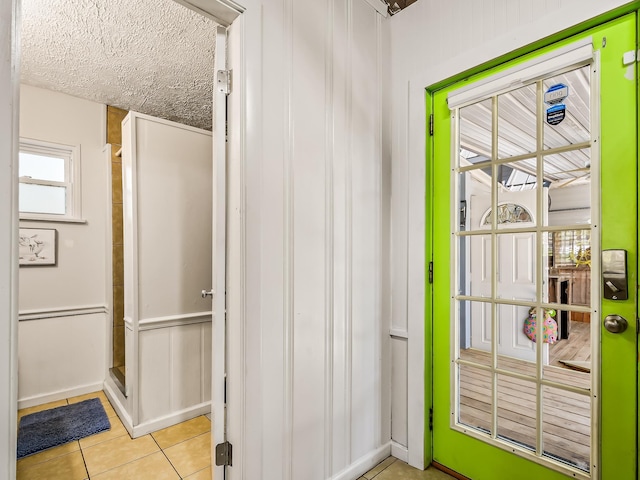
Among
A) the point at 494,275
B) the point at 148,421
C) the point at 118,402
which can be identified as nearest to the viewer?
the point at 494,275

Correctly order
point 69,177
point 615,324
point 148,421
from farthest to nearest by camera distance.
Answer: point 69,177, point 148,421, point 615,324

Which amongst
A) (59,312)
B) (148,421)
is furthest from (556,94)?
(59,312)

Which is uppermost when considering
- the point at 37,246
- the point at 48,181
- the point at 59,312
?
the point at 48,181

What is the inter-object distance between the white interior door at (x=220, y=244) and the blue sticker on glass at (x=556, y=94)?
4.66 feet

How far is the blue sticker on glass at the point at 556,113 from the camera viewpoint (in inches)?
57.1

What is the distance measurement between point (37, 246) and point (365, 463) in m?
2.99

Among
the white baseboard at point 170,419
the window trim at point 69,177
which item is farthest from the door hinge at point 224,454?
the window trim at point 69,177

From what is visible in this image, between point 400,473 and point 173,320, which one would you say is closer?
point 400,473

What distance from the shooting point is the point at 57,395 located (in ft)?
9.20

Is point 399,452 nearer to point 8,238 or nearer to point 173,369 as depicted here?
point 173,369

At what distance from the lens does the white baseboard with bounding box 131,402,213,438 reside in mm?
2227

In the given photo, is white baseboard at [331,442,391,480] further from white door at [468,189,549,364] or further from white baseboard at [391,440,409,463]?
white door at [468,189,549,364]

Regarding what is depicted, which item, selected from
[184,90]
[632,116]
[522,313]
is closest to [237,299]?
[522,313]

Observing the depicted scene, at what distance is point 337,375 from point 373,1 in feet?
6.85
